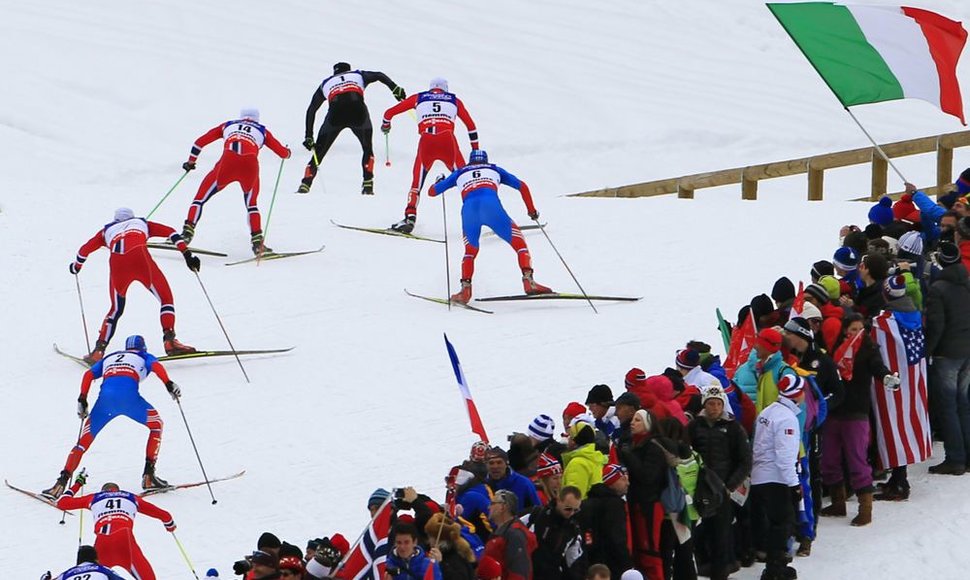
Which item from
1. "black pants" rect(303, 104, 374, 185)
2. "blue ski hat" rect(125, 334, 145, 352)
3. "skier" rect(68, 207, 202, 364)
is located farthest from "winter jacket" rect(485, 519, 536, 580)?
"black pants" rect(303, 104, 374, 185)

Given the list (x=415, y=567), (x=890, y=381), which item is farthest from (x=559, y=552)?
(x=890, y=381)

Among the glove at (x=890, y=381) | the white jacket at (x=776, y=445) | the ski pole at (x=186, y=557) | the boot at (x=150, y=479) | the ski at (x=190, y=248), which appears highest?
the ski at (x=190, y=248)

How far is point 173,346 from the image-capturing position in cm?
1416

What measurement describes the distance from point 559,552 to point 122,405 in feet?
13.8

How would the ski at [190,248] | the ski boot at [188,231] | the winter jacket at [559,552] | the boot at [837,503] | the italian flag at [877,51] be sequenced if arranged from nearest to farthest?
1. the winter jacket at [559,552]
2. the boot at [837,503]
3. the italian flag at [877,51]
4. the ski boot at [188,231]
5. the ski at [190,248]

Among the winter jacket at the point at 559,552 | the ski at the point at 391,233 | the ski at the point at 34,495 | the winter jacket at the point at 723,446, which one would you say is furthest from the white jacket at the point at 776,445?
the ski at the point at 391,233

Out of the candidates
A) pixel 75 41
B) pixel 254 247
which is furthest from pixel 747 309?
pixel 75 41

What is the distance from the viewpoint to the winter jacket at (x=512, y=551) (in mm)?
8375

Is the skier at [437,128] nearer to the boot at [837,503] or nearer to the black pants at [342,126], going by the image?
the black pants at [342,126]

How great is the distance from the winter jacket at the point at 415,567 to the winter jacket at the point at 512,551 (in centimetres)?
42

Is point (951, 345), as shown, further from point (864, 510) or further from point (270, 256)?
point (270, 256)

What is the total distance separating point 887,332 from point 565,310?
4918 mm

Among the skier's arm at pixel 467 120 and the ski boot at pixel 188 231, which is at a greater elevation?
the skier's arm at pixel 467 120

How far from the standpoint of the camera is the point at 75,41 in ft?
110
